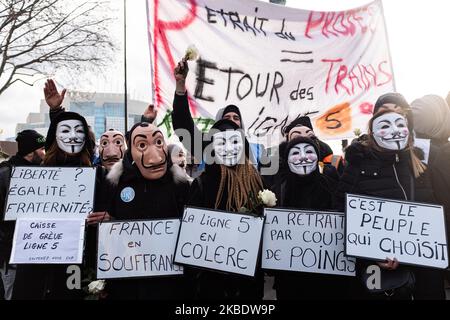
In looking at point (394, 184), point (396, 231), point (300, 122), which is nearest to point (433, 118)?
point (394, 184)

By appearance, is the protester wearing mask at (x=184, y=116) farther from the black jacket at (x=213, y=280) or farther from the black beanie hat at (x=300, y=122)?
the black beanie hat at (x=300, y=122)

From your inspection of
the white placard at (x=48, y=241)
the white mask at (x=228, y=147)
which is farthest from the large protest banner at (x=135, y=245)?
the white mask at (x=228, y=147)

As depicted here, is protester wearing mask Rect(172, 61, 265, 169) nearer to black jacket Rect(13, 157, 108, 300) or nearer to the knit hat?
black jacket Rect(13, 157, 108, 300)

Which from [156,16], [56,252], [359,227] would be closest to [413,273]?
[359,227]

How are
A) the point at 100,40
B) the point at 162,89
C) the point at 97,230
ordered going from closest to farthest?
the point at 97,230, the point at 162,89, the point at 100,40

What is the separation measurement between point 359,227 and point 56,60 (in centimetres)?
922

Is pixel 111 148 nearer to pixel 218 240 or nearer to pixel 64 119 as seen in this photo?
pixel 64 119

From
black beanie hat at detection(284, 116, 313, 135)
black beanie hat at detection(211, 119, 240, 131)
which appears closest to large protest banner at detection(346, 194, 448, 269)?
black beanie hat at detection(211, 119, 240, 131)

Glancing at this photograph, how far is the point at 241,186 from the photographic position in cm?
315

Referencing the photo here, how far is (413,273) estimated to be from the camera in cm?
291

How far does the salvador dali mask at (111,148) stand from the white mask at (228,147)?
4.01 ft

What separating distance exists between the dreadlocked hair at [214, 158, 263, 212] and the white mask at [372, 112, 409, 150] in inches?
36.3

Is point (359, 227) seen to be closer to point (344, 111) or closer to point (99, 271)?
point (99, 271)

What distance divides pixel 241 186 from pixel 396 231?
1.10 meters
